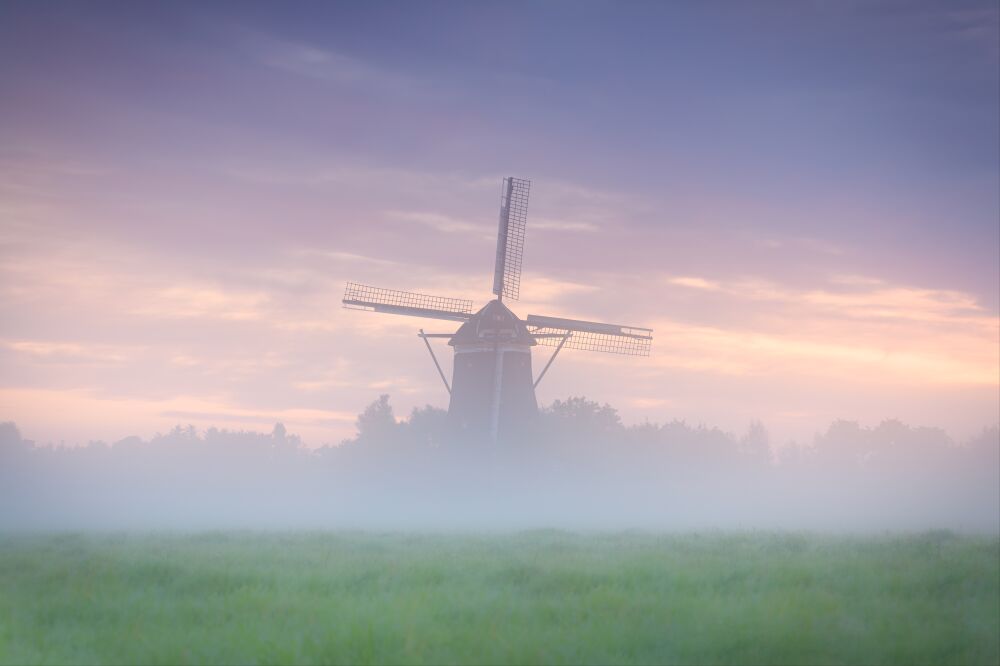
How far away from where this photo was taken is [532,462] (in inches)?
2010

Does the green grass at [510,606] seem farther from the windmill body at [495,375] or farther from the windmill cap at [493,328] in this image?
the windmill cap at [493,328]

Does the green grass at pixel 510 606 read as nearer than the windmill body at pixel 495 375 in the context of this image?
Yes

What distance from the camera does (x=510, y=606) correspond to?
15.1 m

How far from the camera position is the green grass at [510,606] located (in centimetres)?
1297

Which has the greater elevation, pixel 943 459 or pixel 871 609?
pixel 943 459

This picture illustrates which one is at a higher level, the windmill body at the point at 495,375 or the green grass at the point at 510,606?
the windmill body at the point at 495,375

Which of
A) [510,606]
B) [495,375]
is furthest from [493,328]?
[510,606]

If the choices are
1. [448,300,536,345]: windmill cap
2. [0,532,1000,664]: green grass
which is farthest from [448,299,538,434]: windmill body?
[0,532,1000,664]: green grass

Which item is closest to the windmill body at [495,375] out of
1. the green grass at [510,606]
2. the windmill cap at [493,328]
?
the windmill cap at [493,328]

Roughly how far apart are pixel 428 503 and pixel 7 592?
117 ft

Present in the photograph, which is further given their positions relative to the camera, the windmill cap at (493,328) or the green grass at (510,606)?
the windmill cap at (493,328)

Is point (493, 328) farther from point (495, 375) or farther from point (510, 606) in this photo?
point (510, 606)

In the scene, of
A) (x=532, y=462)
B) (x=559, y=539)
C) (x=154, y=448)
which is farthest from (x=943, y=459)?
(x=154, y=448)

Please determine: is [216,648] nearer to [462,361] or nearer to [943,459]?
[462,361]
